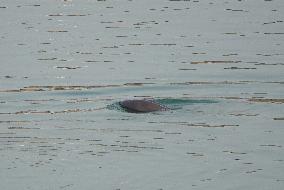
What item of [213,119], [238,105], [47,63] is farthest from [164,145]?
[47,63]

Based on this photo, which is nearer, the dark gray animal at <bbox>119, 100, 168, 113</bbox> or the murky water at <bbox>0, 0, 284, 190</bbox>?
the murky water at <bbox>0, 0, 284, 190</bbox>

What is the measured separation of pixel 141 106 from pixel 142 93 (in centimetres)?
149

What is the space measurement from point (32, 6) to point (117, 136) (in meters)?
13.4

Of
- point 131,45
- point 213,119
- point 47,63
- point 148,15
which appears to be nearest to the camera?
point 213,119

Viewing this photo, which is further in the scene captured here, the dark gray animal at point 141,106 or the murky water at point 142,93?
the dark gray animal at point 141,106

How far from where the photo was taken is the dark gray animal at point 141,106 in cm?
1532

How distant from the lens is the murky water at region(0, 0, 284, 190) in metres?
12.1

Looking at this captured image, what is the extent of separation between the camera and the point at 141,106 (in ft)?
50.4

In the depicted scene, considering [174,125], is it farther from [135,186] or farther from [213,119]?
[135,186]

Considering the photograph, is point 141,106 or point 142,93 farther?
point 142,93

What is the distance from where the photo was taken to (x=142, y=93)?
55.3 ft

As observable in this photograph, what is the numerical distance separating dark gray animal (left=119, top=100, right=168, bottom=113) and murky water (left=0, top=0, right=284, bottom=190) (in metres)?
0.21

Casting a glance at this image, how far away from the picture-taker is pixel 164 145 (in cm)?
1323

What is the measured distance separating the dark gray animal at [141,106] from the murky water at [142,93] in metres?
0.21
